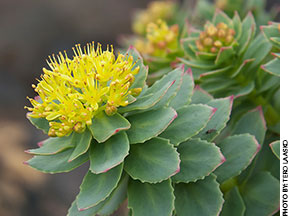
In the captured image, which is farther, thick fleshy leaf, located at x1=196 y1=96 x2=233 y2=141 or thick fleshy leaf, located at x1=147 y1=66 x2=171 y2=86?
thick fleshy leaf, located at x1=147 y1=66 x2=171 y2=86

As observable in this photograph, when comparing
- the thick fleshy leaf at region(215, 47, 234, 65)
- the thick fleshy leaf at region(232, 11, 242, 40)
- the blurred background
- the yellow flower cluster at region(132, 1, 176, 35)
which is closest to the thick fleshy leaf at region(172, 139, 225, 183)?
the thick fleshy leaf at region(215, 47, 234, 65)

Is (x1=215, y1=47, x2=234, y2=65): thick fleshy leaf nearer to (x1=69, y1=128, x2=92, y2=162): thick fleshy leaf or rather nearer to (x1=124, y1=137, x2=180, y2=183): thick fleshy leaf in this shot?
(x1=124, y1=137, x2=180, y2=183): thick fleshy leaf

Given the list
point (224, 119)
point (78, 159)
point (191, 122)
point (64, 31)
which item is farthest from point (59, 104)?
point (64, 31)

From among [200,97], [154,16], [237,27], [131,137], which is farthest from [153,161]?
[154,16]

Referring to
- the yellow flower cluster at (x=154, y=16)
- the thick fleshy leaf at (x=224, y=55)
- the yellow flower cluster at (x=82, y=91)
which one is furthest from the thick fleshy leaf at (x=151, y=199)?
the yellow flower cluster at (x=154, y=16)

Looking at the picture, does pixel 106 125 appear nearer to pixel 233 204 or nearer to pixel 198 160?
pixel 198 160

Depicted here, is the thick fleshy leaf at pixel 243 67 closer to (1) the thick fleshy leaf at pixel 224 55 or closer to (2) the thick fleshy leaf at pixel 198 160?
(1) the thick fleshy leaf at pixel 224 55

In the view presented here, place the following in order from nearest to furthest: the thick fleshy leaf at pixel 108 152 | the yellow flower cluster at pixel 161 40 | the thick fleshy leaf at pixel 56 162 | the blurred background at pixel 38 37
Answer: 1. the thick fleshy leaf at pixel 108 152
2. the thick fleshy leaf at pixel 56 162
3. the yellow flower cluster at pixel 161 40
4. the blurred background at pixel 38 37
